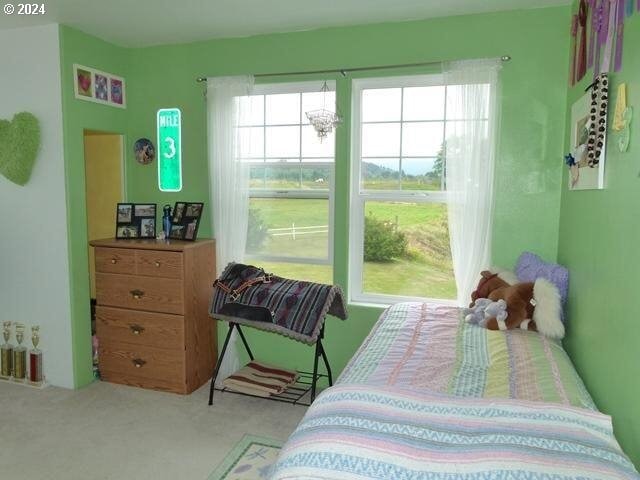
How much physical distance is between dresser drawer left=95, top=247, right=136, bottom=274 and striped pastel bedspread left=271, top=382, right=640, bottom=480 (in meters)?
2.21

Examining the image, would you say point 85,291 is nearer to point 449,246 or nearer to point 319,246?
point 319,246

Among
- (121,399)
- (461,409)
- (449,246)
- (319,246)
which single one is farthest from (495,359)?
(121,399)

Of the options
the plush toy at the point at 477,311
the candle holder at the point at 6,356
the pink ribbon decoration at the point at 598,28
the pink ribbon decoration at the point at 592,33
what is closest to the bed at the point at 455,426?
the plush toy at the point at 477,311

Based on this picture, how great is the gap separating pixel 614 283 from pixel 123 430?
260 cm

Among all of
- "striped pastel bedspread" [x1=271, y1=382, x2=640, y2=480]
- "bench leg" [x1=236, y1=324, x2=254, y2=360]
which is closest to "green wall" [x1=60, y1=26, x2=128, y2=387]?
"bench leg" [x1=236, y1=324, x2=254, y2=360]

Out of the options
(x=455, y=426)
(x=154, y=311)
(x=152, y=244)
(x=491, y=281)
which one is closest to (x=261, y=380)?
(x=154, y=311)

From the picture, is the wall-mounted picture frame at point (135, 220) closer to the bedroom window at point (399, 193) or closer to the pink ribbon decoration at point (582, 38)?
the bedroom window at point (399, 193)

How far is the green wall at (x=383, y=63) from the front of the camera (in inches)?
114

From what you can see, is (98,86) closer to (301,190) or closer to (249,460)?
(301,190)

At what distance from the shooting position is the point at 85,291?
347 cm

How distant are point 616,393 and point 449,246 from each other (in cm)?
165

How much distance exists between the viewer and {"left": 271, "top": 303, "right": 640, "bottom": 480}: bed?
1186 mm

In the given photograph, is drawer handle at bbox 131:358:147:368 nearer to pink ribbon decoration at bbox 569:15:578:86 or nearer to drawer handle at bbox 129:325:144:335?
drawer handle at bbox 129:325:144:335

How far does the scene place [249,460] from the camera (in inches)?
99.7
